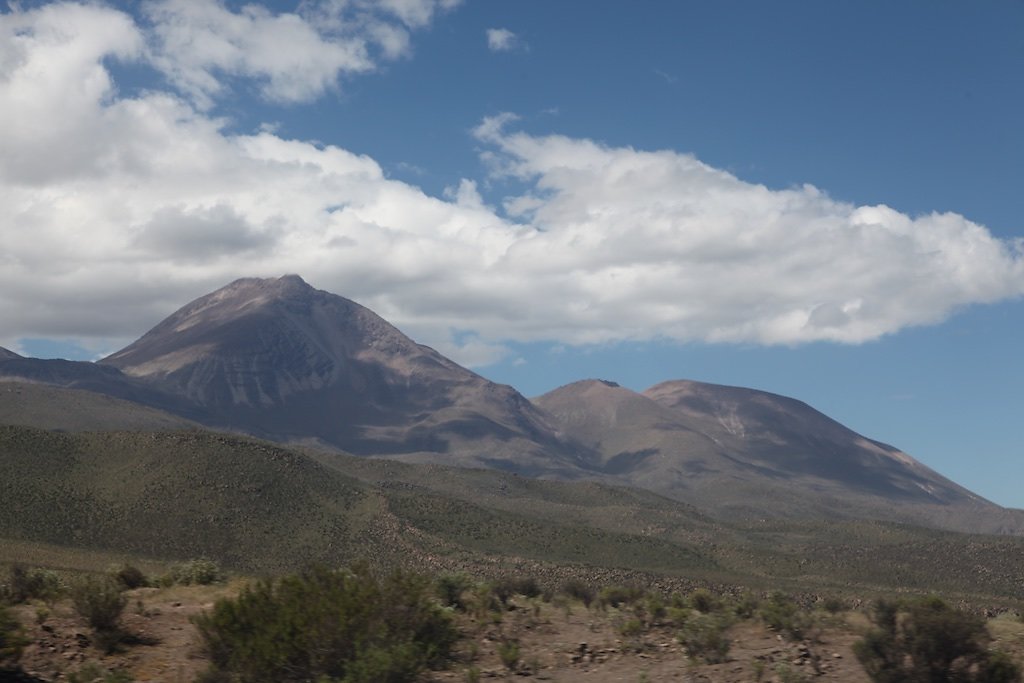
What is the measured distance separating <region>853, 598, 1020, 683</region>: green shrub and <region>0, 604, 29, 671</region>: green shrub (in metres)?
15.9

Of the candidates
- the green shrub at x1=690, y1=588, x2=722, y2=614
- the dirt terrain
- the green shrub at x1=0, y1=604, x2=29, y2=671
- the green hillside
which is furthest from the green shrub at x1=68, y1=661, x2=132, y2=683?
the green hillside

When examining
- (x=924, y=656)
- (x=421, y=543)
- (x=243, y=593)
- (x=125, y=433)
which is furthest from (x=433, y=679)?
(x=125, y=433)

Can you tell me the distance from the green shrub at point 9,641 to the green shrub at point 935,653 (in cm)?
1589

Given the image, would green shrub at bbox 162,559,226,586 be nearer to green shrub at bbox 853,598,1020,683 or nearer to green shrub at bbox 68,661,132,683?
green shrub at bbox 68,661,132,683

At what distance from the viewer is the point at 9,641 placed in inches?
722

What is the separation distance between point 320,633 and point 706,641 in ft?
29.2

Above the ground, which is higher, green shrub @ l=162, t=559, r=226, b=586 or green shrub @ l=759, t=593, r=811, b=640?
green shrub @ l=759, t=593, r=811, b=640

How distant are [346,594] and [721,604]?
50.0ft

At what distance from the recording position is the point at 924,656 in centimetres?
1984

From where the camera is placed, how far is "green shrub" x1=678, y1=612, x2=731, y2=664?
22719 mm

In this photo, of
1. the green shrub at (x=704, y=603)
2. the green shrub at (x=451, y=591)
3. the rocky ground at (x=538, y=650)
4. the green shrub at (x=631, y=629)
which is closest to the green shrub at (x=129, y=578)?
the rocky ground at (x=538, y=650)

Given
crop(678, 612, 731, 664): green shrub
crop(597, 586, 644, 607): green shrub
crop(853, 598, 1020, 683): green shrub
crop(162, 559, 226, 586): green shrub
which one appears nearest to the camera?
crop(853, 598, 1020, 683): green shrub

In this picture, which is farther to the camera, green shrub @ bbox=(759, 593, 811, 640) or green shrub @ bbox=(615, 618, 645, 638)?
green shrub @ bbox=(615, 618, 645, 638)

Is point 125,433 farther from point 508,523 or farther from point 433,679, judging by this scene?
point 433,679
